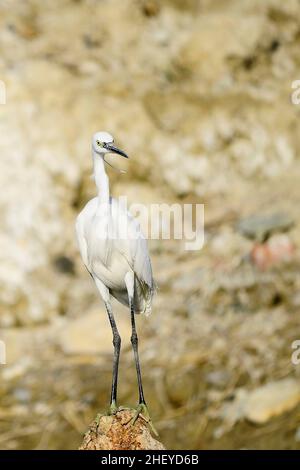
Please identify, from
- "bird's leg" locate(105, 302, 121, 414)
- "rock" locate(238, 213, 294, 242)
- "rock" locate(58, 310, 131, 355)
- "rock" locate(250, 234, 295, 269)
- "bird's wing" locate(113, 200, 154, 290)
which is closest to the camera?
"bird's leg" locate(105, 302, 121, 414)

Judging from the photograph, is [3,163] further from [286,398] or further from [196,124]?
[286,398]

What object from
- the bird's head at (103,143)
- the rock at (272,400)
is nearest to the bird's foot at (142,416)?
the bird's head at (103,143)

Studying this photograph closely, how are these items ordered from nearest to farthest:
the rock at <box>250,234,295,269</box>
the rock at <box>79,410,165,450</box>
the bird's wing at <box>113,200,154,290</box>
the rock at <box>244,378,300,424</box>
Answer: the rock at <box>79,410,165,450</box> → the bird's wing at <box>113,200,154,290</box> → the rock at <box>244,378,300,424</box> → the rock at <box>250,234,295,269</box>

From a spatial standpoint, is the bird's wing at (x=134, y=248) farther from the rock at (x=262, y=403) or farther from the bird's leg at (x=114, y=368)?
the rock at (x=262, y=403)

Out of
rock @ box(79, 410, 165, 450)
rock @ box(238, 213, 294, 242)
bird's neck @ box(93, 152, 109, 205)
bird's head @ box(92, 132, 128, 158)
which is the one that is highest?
rock @ box(238, 213, 294, 242)

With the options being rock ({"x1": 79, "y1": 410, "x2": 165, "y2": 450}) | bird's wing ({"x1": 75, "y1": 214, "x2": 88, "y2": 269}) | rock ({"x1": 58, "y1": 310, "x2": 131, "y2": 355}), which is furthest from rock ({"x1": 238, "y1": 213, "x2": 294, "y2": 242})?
rock ({"x1": 79, "y1": 410, "x2": 165, "y2": 450})

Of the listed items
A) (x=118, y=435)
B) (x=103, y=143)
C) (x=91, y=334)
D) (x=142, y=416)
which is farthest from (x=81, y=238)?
(x=91, y=334)

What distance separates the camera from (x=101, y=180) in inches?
274

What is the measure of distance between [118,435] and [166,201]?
861 cm

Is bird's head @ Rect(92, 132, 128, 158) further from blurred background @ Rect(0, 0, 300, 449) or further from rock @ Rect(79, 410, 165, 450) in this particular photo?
blurred background @ Rect(0, 0, 300, 449)

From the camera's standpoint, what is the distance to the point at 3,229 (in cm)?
1374

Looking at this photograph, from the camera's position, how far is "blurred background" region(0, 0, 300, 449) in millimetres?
11117

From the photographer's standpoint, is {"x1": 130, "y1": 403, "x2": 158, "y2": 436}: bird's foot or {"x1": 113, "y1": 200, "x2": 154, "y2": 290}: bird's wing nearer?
{"x1": 130, "y1": 403, "x2": 158, "y2": 436}: bird's foot
